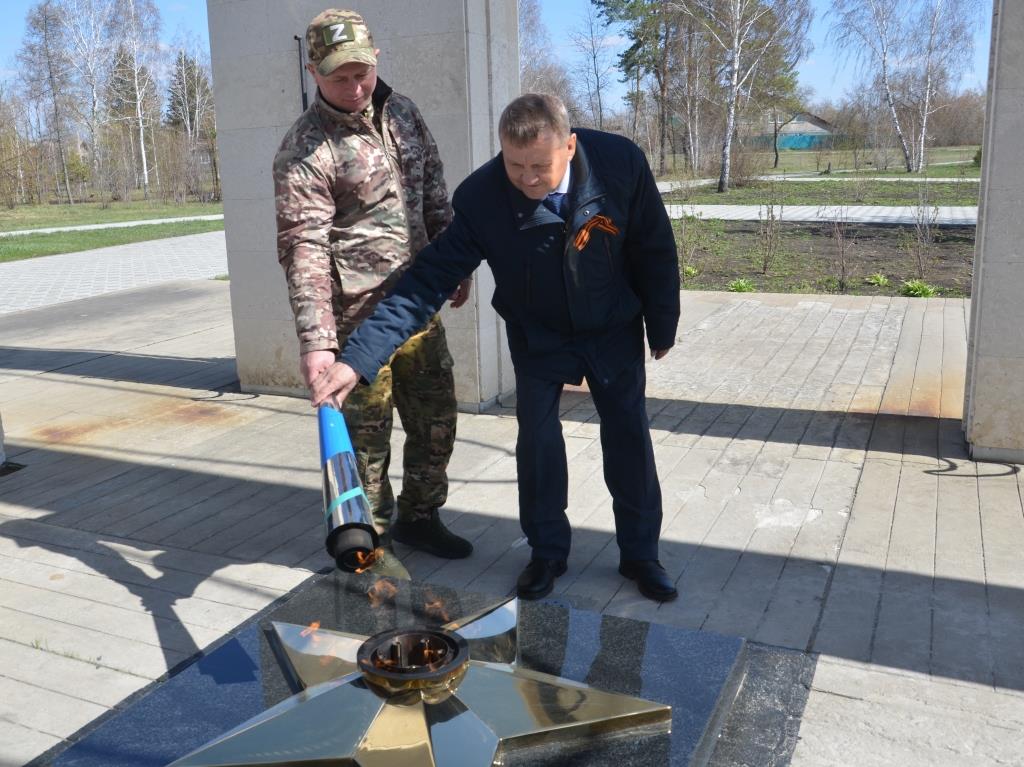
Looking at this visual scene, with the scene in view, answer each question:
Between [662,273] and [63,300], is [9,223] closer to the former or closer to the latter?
[63,300]

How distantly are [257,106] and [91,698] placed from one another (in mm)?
4327

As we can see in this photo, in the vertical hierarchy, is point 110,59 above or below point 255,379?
above

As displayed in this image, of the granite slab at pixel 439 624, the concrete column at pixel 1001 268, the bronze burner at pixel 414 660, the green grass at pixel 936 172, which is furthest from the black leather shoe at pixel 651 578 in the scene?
the green grass at pixel 936 172

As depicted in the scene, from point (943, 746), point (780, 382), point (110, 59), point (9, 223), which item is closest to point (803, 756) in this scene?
point (943, 746)

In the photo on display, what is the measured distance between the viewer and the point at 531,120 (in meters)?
3.04

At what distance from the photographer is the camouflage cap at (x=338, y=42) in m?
3.38

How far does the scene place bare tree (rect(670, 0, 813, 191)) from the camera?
29.2m

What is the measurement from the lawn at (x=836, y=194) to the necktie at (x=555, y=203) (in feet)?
55.3

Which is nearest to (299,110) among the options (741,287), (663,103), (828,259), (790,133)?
(741,287)

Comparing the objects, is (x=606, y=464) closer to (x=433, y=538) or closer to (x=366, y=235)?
(x=433, y=538)

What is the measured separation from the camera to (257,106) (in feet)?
21.3

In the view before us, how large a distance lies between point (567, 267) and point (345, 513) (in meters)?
1.39

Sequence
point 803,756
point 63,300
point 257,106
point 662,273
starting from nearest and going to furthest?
point 803,756 < point 662,273 < point 257,106 < point 63,300

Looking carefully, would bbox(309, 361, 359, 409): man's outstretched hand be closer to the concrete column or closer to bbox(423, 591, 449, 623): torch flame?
bbox(423, 591, 449, 623): torch flame
